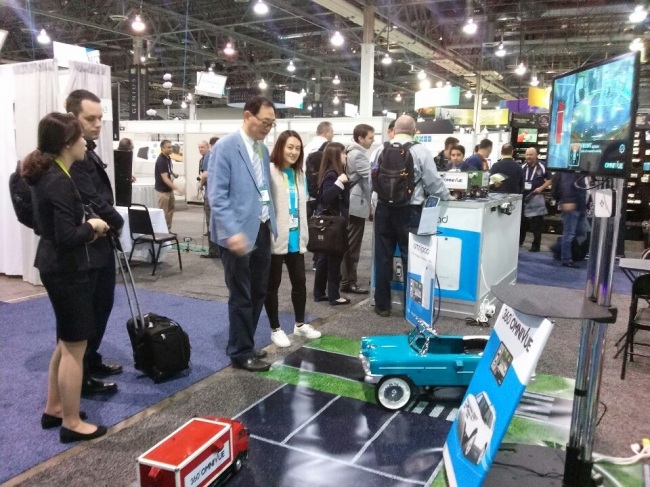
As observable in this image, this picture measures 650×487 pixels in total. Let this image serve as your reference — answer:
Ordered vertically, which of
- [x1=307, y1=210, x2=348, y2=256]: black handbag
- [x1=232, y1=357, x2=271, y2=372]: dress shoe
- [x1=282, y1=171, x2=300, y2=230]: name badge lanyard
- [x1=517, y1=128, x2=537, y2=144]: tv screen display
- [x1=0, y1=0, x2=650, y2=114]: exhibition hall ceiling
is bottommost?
[x1=232, y1=357, x2=271, y2=372]: dress shoe

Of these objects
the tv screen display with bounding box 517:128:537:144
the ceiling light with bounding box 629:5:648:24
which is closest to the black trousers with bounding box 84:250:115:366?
the ceiling light with bounding box 629:5:648:24

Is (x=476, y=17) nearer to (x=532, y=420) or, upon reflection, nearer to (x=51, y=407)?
(x=532, y=420)

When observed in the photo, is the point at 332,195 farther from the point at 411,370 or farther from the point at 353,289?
the point at 411,370

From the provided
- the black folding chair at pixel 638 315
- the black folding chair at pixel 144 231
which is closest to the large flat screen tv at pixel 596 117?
the black folding chair at pixel 638 315

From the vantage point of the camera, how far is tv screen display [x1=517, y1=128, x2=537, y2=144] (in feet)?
36.2

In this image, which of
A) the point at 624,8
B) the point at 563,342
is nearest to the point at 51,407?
the point at 563,342

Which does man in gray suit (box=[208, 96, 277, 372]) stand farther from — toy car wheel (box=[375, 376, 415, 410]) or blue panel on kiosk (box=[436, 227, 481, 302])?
blue panel on kiosk (box=[436, 227, 481, 302])

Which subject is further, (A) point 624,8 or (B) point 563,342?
(A) point 624,8

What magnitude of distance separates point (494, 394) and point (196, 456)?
1047 millimetres

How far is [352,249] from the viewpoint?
4.99m

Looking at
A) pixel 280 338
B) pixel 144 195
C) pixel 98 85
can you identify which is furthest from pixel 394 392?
pixel 144 195

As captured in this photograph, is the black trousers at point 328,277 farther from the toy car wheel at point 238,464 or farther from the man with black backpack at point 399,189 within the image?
the toy car wheel at point 238,464

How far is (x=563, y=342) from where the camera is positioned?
381cm

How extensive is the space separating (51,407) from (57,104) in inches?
136
